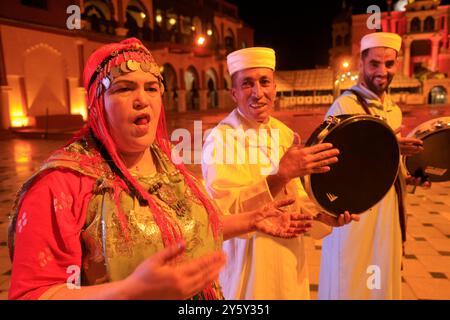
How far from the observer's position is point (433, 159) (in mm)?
2412

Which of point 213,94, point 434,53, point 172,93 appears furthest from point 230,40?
point 434,53

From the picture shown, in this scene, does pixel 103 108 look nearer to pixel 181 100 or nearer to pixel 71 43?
pixel 71 43

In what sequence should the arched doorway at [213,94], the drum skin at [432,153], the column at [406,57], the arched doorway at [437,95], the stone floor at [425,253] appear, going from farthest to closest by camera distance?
the column at [406,57] < the arched doorway at [213,94] < the arched doorway at [437,95] < the stone floor at [425,253] < the drum skin at [432,153]

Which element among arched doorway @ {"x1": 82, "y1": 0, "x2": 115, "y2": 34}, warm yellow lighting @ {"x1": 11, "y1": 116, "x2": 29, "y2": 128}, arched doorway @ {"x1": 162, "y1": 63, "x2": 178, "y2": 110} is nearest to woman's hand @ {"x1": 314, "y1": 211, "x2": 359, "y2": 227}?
warm yellow lighting @ {"x1": 11, "y1": 116, "x2": 29, "y2": 128}

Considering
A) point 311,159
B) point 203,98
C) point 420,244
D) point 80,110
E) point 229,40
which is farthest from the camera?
point 229,40

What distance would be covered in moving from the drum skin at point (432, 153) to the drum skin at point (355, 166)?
23.6 inches

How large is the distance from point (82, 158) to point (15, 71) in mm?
17871

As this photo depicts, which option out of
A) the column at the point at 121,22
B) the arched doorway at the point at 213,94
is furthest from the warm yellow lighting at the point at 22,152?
the arched doorway at the point at 213,94

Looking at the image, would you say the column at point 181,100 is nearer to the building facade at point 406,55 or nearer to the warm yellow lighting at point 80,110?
the warm yellow lighting at point 80,110

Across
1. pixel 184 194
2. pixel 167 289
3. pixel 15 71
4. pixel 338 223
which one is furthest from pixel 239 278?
pixel 15 71

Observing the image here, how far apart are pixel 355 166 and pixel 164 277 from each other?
1207 millimetres

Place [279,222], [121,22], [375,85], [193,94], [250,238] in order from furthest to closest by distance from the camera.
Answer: [193,94] < [121,22] < [375,85] < [250,238] < [279,222]

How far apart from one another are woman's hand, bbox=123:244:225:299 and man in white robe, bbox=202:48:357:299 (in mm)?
920

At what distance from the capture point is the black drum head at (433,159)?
7.57 feet
